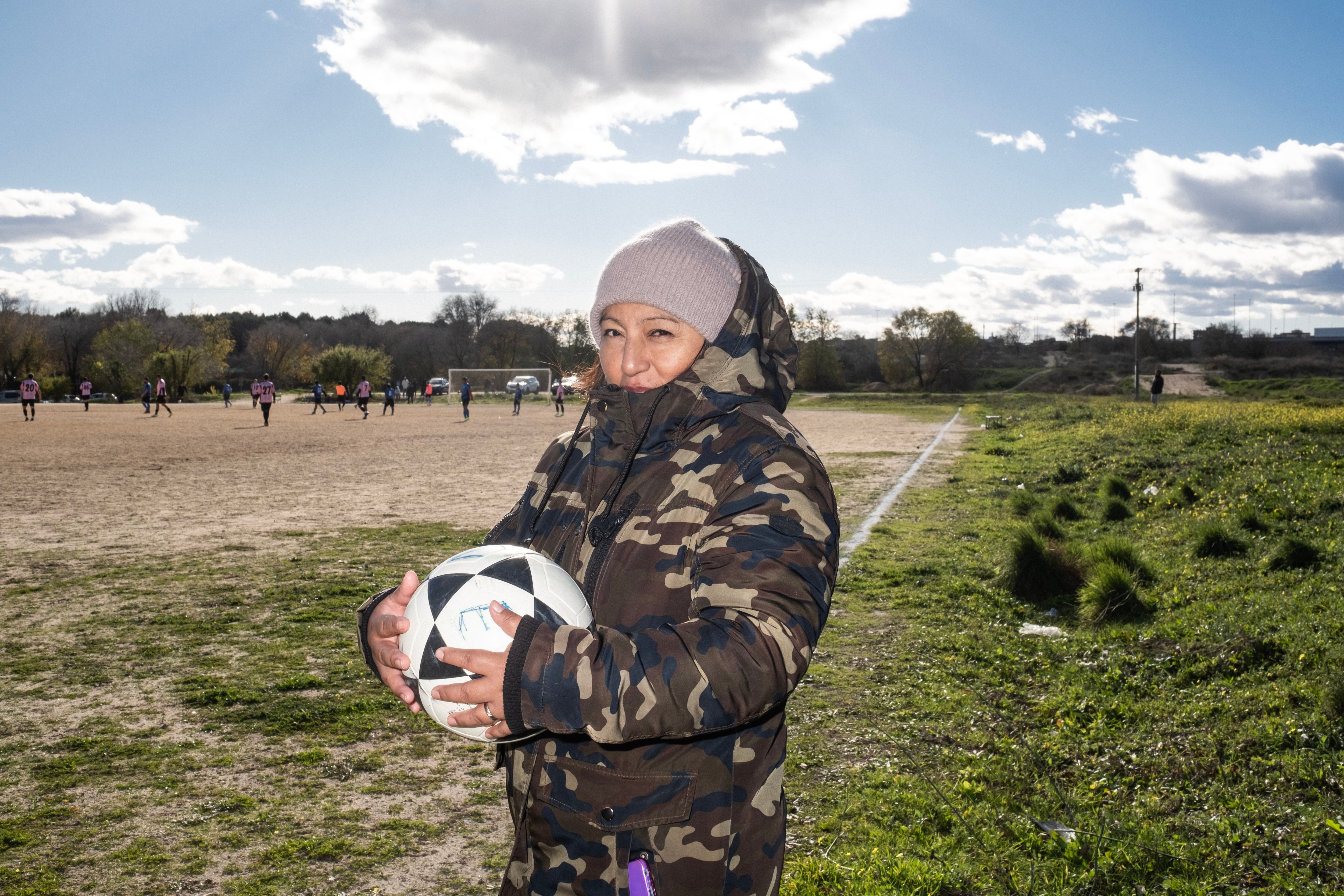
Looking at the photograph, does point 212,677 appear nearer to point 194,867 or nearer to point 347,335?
point 194,867

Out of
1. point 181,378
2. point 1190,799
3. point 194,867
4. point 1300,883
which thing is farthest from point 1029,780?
point 181,378

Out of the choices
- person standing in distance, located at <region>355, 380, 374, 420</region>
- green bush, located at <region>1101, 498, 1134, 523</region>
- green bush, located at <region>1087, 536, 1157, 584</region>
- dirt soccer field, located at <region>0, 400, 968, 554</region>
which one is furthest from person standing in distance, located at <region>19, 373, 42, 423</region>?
green bush, located at <region>1087, 536, 1157, 584</region>

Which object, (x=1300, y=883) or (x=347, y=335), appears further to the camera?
(x=347, y=335)

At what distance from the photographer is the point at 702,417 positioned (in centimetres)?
195

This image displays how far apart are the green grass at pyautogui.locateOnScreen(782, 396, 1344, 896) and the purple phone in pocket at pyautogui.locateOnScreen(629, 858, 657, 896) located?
220 centimetres

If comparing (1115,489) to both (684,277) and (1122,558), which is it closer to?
(1122,558)

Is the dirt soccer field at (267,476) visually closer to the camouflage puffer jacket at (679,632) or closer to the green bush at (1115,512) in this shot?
the green bush at (1115,512)

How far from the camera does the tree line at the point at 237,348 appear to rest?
7931cm

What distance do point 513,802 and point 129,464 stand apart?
21.8 meters

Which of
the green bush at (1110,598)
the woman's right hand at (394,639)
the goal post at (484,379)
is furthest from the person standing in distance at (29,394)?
the woman's right hand at (394,639)

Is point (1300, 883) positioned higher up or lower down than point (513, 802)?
lower down

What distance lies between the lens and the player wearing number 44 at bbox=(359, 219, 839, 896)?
4.65 ft

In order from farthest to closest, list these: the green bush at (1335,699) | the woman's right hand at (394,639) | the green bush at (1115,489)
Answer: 1. the green bush at (1115,489)
2. the green bush at (1335,699)
3. the woman's right hand at (394,639)

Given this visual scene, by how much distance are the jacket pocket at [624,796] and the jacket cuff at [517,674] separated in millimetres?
421
